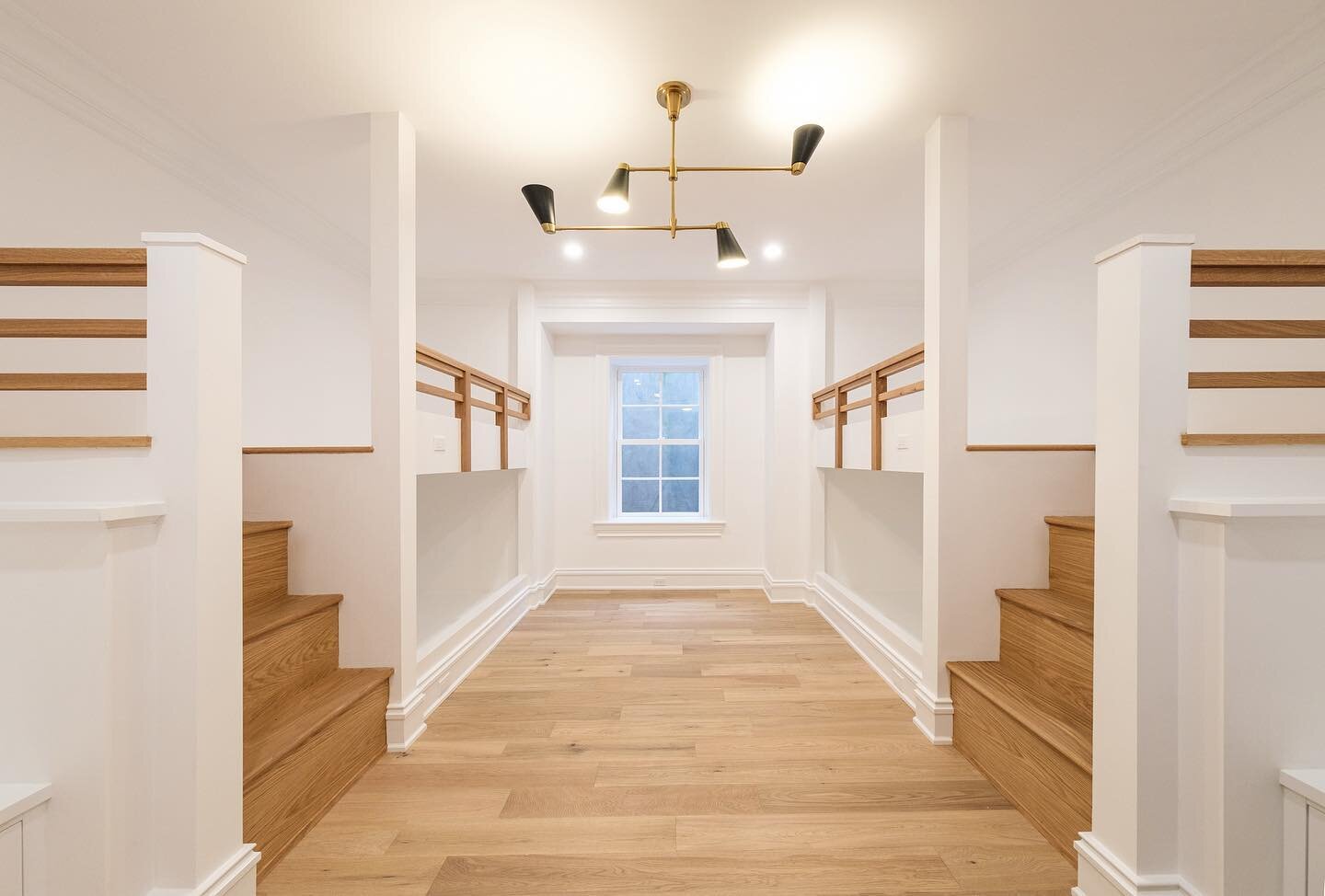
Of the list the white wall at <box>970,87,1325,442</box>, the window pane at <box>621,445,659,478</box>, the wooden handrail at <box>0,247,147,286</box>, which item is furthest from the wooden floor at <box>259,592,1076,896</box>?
the window pane at <box>621,445,659,478</box>

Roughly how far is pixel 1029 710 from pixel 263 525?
263 cm

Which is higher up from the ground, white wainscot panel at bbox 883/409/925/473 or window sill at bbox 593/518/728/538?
white wainscot panel at bbox 883/409/925/473

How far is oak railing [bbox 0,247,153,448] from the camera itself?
3.81 feet

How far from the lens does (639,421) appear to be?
16.5ft

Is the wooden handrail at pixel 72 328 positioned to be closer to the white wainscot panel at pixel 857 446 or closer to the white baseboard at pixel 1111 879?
the white baseboard at pixel 1111 879

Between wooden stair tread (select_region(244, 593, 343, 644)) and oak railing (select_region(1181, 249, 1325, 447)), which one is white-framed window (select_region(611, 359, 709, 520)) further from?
oak railing (select_region(1181, 249, 1325, 447))

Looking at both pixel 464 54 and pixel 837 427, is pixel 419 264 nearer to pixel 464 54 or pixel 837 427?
pixel 464 54

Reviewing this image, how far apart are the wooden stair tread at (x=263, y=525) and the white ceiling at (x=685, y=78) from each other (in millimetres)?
1582

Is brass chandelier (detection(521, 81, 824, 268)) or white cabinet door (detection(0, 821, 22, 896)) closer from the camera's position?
white cabinet door (detection(0, 821, 22, 896))

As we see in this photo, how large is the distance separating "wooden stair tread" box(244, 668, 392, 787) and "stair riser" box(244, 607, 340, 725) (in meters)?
0.04

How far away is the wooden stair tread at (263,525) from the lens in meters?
1.87

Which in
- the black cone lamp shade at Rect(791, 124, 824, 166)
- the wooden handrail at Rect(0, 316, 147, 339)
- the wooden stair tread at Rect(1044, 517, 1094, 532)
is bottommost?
the wooden stair tread at Rect(1044, 517, 1094, 532)

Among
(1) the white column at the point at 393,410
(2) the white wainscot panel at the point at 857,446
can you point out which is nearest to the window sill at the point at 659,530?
(2) the white wainscot panel at the point at 857,446

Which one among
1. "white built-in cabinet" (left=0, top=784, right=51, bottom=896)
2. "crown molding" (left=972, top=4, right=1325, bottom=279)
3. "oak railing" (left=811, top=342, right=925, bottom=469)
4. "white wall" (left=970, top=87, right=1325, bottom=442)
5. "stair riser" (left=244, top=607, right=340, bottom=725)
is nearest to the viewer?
"white built-in cabinet" (left=0, top=784, right=51, bottom=896)
